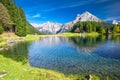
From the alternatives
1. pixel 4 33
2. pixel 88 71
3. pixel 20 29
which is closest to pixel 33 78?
pixel 88 71

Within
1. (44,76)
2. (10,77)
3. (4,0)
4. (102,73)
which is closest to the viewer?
(10,77)

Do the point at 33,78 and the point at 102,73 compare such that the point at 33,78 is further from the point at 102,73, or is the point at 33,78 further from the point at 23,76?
the point at 102,73

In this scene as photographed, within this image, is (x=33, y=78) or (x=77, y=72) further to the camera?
(x=77, y=72)

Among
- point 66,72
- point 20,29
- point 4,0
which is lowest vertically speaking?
point 66,72

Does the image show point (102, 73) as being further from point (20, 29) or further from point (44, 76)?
point (20, 29)

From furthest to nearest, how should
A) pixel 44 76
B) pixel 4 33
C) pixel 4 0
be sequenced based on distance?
1. pixel 4 0
2. pixel 4 33
3. pixel 44 76

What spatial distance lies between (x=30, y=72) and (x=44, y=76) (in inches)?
101

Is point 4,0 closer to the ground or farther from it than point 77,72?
farther from it

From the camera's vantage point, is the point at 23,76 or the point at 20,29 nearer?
the point at 23,76

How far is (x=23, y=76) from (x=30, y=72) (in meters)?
2.15

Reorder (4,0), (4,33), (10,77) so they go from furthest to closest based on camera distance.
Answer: (4,0)
(4,33)
(10,77)

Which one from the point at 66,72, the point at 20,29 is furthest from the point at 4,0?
the point at 66,72

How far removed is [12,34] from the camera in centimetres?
10612

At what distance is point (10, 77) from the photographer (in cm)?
2164
